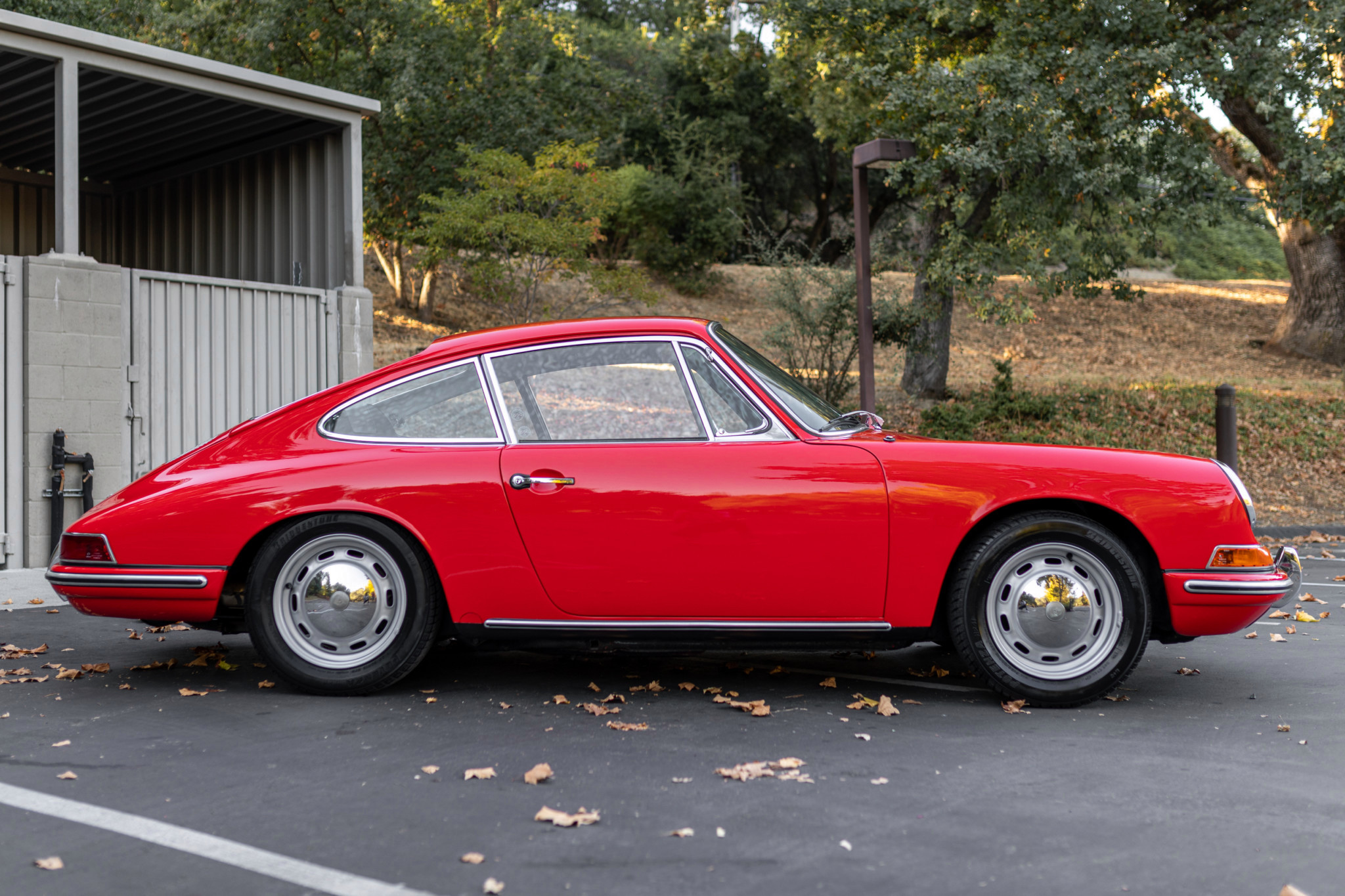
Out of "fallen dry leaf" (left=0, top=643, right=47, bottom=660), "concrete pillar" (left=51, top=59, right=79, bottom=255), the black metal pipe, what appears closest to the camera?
"fallen dry leaf" (left=0, top=643, right=47, bottom=660)

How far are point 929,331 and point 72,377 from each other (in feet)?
39.4

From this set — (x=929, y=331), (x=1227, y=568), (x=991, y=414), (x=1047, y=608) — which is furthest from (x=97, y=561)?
(x=929, y=331)

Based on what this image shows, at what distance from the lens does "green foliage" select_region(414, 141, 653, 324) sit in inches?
774

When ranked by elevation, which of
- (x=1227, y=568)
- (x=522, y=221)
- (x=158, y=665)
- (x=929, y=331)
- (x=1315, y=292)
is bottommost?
(x=158, y=665)

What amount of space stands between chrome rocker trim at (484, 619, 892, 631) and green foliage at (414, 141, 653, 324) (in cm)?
1523

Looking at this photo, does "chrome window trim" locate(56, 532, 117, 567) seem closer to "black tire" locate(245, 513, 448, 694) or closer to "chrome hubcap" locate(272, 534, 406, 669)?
"black tire" locate(245, 513, 448, 694)

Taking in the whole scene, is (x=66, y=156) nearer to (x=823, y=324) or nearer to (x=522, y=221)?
(x=823, y=324)

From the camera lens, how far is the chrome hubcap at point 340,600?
479 centimetres

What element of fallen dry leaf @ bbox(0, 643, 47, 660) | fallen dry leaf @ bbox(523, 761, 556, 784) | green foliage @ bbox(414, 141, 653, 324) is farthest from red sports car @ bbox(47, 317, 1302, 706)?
green foliage @ bbox(414, 141, 653, 324)

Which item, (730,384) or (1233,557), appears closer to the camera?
(1233,557)

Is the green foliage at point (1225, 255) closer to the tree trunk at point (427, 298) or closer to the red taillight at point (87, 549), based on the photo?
the tree trunk at point (427, 298)

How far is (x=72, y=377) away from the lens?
8891 mm

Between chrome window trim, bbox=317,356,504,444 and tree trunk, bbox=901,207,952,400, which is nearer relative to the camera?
chrome window trim, bbox=317,356,504,444

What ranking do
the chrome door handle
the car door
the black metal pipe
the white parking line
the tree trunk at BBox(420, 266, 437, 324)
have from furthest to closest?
the tree trunk at BBox(420, 266, 437, 324), the black metal pipe, the chrome door handle, the car door, the white parking line
